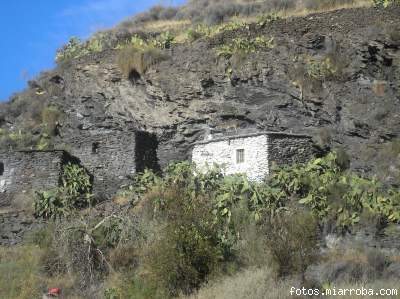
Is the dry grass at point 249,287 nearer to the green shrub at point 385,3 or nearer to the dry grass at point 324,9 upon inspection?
the green shrub at point 385,3

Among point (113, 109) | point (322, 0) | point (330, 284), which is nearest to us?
point (330, 284)

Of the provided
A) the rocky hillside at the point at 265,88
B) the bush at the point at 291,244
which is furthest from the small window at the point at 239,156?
the bush at the point at 291,244

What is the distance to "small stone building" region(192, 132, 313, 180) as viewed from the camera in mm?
23094

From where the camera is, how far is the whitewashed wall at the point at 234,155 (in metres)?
23.1

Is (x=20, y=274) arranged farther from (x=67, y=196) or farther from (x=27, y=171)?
(x=27, y=171)

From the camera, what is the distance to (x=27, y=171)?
971 inches

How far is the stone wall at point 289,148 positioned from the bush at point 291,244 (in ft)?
18.0

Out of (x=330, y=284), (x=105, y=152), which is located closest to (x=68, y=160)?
(x=105, y=152)

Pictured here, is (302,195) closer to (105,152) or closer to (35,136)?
(105,152)

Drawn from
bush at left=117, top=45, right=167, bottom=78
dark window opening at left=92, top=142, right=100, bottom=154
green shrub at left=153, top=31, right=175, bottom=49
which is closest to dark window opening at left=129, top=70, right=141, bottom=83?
bush at left=117, top=45, right=167, bottom=78

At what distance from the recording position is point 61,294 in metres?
17.3

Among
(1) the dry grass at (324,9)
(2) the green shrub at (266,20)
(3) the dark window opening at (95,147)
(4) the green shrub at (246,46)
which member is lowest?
(3) the dark window opening at (95,147)

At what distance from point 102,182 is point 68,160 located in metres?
1.59

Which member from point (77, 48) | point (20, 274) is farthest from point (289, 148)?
point (77, 48)
